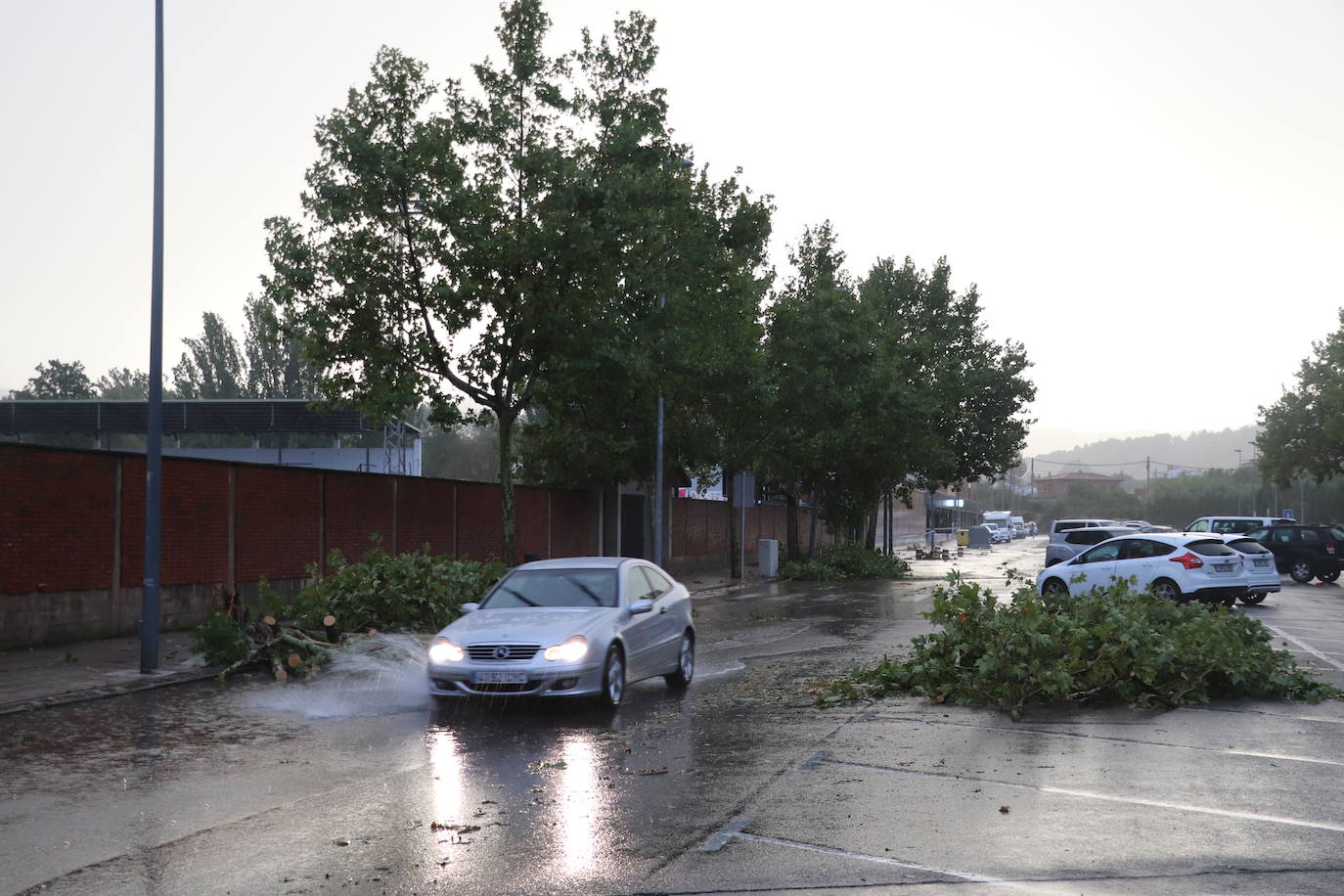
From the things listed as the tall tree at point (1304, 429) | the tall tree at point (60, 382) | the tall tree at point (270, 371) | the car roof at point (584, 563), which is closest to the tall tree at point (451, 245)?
the car roof at point (584, 563)

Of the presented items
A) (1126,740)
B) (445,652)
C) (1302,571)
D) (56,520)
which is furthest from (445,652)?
(1302,571)

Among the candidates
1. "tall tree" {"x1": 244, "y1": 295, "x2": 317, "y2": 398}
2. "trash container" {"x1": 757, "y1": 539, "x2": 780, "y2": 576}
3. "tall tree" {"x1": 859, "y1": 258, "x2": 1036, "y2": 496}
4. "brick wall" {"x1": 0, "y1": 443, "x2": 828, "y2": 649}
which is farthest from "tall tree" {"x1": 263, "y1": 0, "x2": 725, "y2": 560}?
"tall tree" {"x1": 244, "y1": 295, "x2": 317, "y2": 398}

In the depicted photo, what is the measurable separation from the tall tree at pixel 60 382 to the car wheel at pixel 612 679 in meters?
116

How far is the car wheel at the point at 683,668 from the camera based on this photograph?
13.7 metres

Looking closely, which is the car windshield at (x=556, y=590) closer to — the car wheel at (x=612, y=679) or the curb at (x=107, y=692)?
the car wheel at (x=612, y=679)

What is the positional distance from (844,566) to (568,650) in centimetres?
3474

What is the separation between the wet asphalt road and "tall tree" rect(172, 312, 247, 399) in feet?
273

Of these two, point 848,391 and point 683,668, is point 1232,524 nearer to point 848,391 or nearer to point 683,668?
point 848,391

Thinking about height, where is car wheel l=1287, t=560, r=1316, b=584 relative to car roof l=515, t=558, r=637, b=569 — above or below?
below

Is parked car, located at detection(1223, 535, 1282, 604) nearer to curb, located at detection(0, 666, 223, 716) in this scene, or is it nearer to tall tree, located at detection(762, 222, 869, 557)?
tall tree, located at detection(762, 222, 869, 557)

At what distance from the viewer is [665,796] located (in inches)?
309

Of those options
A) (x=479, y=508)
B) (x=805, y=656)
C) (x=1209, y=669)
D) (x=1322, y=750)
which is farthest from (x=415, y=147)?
(x=1322, y=750)

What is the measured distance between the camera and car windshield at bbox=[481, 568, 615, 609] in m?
12.7

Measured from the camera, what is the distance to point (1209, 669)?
1216 cm
